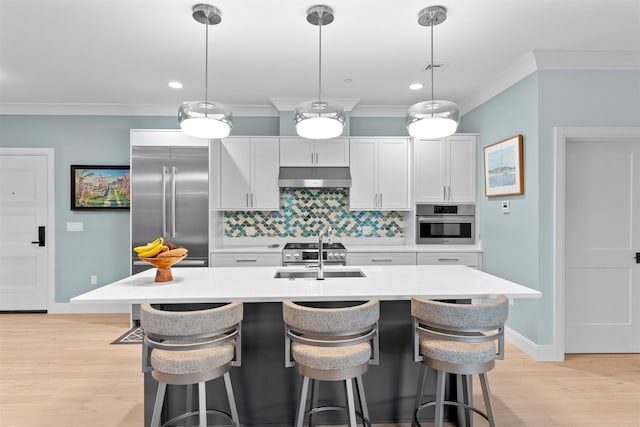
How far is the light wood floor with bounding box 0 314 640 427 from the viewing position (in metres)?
2.28

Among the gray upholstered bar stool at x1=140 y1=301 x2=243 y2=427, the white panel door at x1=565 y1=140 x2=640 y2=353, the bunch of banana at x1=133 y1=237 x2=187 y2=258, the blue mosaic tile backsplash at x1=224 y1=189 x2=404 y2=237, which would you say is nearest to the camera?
the gray upholstered bar stool at x1=140 y1=301 x2=243 y2=427

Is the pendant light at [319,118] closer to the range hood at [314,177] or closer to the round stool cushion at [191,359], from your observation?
the round stool cushion at [191,359]

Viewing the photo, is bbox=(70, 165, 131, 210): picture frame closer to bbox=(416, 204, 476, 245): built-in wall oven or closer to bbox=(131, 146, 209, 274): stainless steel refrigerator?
bbox=(131, 146, 209, 274): stainless steel refrigerator

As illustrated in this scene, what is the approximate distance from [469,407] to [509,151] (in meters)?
2.53

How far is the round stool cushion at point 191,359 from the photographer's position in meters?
1.62

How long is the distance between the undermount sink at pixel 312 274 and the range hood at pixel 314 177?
6.01ft

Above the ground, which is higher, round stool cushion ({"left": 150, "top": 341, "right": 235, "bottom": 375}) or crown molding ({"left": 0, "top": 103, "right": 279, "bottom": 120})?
crown molding ({"left": 0, "top": 103, "right": 279, "bottom": 120})

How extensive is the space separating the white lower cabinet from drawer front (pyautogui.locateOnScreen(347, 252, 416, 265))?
12cm

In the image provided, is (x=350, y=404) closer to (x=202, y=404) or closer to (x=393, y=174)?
(x=202, y=404)

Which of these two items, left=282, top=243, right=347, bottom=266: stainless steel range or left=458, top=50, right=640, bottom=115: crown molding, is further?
left=282, top=243, right=347, bottom=266: stainless steel range

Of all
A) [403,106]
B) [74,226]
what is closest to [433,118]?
[403,106]

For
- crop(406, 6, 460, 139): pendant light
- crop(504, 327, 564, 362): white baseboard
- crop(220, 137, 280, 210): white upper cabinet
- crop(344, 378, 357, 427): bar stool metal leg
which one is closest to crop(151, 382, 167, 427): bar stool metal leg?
crop(344, 378, 357, 427): bar stool metal leg

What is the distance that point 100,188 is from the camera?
4.61m

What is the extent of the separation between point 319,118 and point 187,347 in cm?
133
